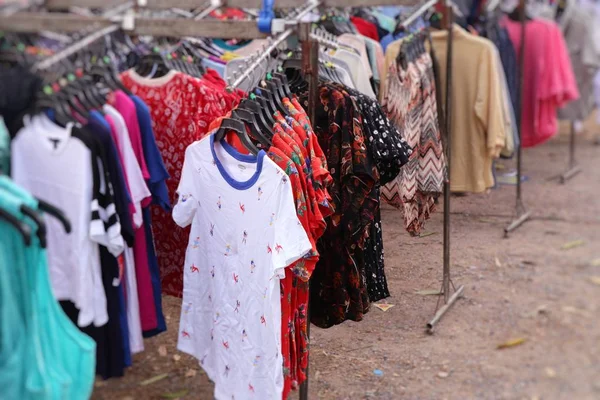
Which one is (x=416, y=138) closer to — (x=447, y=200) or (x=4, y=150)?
(x=447, y=200)

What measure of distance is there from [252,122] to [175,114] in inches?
13.8

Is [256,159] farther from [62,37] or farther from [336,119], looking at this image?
[62,37]

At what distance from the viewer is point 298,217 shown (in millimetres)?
1490

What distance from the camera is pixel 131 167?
1477 millimetres

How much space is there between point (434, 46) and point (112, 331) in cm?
132

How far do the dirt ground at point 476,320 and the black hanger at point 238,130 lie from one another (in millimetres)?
514

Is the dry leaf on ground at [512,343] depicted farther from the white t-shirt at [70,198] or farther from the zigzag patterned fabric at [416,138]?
the white t-shirt at [70,198]

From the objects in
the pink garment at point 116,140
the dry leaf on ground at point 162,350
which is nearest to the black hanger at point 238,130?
the pink garment at point 116,140

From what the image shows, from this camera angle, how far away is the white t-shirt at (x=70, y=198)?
129 centimetres

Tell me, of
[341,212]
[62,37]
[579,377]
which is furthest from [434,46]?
[62,37]

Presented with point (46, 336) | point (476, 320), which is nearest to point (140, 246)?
point (46, 336)

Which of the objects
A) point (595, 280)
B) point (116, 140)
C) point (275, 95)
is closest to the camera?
point (116, 140)

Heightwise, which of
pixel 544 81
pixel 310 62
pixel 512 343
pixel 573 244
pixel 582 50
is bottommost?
pixel 512 343

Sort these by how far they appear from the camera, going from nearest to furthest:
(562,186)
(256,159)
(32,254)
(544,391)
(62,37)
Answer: (32,254), (62,37), (256,159), (544,391), (562,186)
